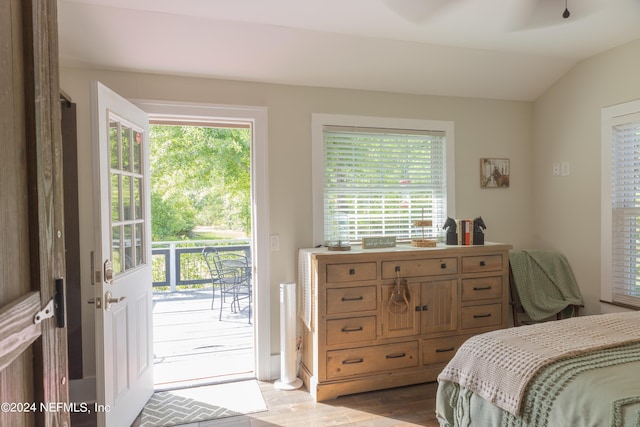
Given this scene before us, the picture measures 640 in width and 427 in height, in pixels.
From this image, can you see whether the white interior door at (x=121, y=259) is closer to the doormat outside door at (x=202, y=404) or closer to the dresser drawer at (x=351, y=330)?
the doormat outside door at (x=202, y=404)

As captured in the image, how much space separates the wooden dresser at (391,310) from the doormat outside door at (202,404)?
45 centimetres

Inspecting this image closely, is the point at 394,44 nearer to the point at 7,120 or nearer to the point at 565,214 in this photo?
the point at 565,214

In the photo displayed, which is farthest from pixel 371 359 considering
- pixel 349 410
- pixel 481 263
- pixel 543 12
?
pixel 543 12

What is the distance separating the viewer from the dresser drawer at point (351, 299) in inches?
107

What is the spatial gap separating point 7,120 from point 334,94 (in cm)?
271

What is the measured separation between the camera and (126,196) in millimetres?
2494

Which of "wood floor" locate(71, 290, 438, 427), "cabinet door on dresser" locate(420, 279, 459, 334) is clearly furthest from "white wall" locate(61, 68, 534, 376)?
"cabinet door on dresser" locate(420, 279, 459, 334)

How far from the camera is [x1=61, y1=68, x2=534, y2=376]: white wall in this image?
8.97 feet

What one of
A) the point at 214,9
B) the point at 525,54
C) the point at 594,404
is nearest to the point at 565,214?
the point at 525,54

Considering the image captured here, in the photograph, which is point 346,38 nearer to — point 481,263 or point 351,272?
point 351,272

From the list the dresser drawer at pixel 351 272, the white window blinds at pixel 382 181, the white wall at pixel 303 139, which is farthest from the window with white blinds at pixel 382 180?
the dresser drawer at pixel 351 272

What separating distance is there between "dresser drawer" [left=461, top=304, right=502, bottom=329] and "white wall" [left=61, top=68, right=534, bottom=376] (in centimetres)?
82

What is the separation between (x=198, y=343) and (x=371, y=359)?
2.06m

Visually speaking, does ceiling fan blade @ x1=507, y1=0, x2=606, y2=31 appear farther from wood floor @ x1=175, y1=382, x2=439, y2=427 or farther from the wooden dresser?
wood floor @ x1=175, y1=382, x2=439, y2=427
